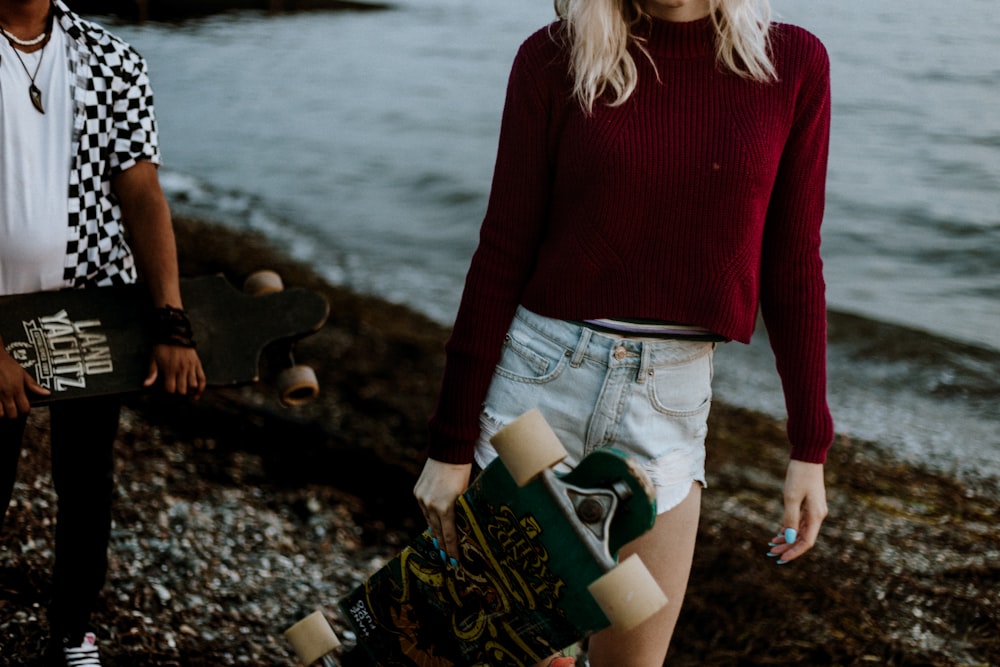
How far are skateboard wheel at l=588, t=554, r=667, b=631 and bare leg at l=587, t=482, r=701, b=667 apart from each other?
16.2 inches

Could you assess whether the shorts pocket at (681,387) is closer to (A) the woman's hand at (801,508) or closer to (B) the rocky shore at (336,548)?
(A) the woman's hand at (801,508)

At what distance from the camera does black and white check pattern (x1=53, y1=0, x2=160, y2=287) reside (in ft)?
7.59

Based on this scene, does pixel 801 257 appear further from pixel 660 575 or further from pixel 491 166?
pixel 491 166

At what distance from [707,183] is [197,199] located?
39.5 ft

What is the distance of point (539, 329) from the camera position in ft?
6.02

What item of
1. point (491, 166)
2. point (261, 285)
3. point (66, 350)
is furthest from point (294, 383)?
point (491, 166)

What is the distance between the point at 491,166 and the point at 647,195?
15.1m

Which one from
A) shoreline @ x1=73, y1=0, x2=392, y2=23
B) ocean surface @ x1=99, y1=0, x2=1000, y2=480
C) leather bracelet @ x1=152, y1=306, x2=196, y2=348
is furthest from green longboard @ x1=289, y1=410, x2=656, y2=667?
shoreline @ x1=73, y1=0, x2=392, y2=23

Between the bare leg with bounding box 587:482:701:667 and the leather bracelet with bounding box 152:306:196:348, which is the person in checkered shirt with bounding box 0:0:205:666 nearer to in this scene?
the leather bracelet with bounding box 152:306:196:348

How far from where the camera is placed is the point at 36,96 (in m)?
2.23

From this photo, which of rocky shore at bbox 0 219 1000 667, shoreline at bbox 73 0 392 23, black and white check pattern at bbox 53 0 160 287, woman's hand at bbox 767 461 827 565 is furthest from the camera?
shoreline at bbox 73 0 392 23

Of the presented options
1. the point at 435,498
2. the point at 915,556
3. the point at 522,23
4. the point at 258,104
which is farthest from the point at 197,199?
the point at 522,23

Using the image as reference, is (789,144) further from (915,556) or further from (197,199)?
(197,199)

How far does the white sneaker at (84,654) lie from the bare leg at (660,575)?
161cm
